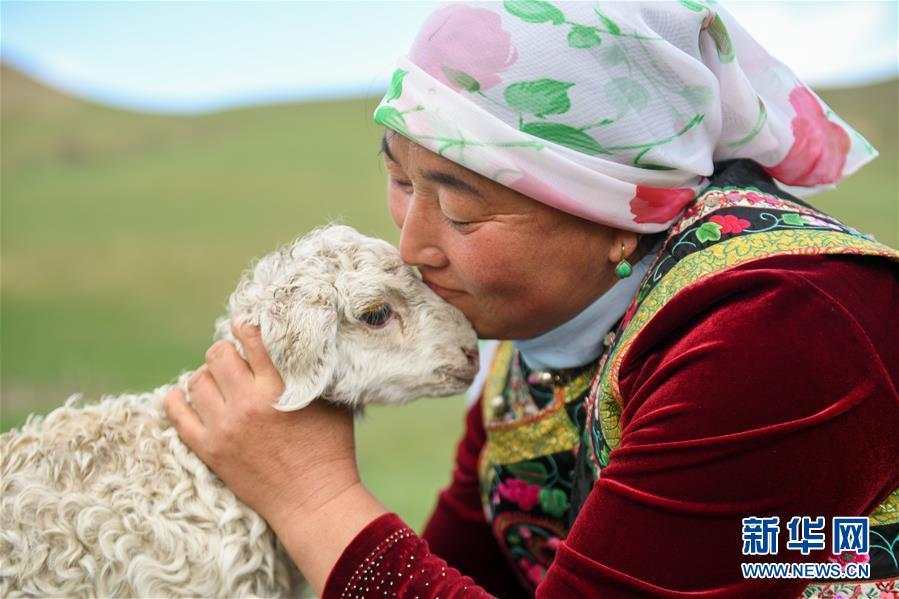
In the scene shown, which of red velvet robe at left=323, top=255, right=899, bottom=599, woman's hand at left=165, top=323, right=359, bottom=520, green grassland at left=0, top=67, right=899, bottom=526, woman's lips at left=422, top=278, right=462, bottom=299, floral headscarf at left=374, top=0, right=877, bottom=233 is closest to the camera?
red velvet robe at left=323, top=255, right=899, bottom=599

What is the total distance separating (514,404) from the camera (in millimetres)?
1896

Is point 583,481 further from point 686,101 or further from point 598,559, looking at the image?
point 686,101

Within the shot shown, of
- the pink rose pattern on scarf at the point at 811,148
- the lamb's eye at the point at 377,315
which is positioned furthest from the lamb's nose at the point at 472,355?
the pink rose pattern on scarf at the point at 811,148

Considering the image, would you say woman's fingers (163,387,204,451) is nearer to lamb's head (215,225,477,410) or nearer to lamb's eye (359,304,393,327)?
lamb's head (215,225,477,410)

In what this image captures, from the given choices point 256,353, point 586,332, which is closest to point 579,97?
point 586,332

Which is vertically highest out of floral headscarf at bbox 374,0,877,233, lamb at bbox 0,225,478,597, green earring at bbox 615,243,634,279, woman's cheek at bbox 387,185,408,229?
floral headscarf at bbox 374,0,877,233

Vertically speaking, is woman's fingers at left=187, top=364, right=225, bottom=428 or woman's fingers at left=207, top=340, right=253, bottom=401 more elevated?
woman's fingers at left=207, top=340, right=253, bottom=401

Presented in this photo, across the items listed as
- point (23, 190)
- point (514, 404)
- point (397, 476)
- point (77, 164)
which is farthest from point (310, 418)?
point (77, 164)

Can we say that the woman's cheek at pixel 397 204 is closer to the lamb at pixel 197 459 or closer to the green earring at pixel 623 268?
the lamb at pixel 197 459

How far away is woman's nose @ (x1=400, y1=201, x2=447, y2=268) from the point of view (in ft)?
5.02

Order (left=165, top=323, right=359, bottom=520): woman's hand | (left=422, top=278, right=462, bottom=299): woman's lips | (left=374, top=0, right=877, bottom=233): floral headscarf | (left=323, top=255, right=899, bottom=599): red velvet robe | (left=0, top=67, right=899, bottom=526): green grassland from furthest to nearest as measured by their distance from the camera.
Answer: (left=0, top=67, right=899, bottom=526): green grassland, (left=422, top=278, right=462, bottom=299): woman's lips, (left=165, top=323, right=359, bottom=520): woman's hand, (left=374, top=0, right=877, bottom=233): floral headscarf, (left=323, top=255, right=899, bottom=599): red velvet robe

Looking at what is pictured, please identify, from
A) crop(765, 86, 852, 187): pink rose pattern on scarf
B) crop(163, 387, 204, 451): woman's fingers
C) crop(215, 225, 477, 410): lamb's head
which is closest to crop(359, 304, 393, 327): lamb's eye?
crop(215, 225, 477, 410): lamb's head

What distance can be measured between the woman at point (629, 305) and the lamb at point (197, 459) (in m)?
0.05

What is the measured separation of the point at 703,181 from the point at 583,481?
0.54m
